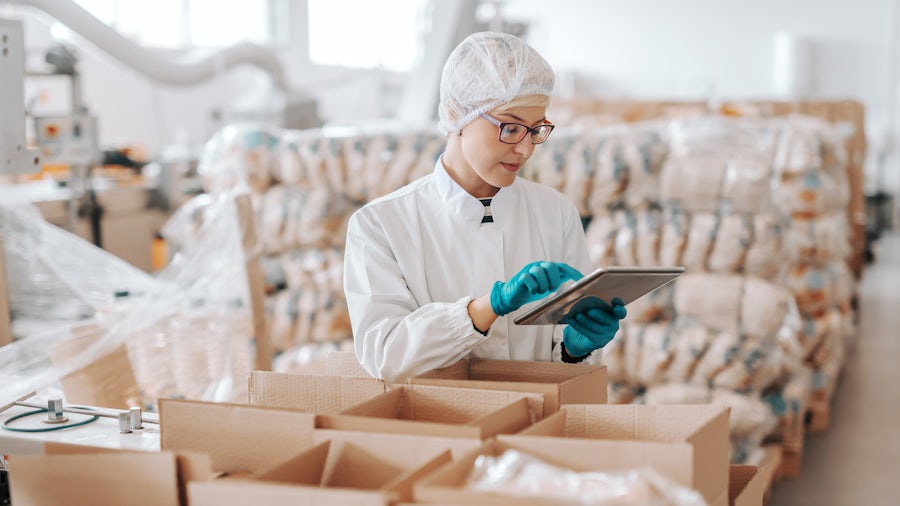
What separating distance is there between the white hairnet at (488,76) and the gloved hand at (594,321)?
45cm

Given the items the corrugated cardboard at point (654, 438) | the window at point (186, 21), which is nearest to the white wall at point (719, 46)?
the window at point (186, 21)

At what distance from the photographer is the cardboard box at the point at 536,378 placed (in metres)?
1.46

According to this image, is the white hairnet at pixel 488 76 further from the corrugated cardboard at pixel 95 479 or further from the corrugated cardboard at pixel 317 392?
the corrugated cardboard at pixel 95 479

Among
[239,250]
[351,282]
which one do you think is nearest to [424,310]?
[351,282]

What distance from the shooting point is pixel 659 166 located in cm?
360

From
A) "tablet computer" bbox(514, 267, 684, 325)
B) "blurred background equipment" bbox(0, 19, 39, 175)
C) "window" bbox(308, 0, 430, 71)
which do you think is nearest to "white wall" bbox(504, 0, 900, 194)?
"window" bbox(308, 0, 430, 71)

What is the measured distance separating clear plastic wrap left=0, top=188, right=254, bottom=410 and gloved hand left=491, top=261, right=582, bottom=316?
1.23 meters

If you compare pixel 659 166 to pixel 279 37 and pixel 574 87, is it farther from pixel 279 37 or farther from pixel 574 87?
pixel 574 87

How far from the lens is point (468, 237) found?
196 cm

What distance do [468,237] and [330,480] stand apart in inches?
31.5

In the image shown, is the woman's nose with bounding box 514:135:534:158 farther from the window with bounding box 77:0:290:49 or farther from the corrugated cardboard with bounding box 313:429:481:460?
the window with bounding box 77:0:290:49

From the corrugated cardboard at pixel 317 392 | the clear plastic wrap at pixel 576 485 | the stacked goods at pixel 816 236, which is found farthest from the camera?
the stacked goods at pixel 816 236

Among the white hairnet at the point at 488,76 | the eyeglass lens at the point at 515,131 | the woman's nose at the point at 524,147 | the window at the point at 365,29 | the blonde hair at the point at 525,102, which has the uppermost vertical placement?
the window at the point at 365,29

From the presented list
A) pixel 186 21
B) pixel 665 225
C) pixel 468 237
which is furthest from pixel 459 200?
pixel 186 21
